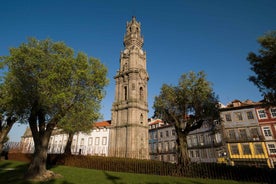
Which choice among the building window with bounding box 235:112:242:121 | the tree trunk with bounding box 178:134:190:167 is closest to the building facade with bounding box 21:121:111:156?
the tree trunk with bounding box 178:134:190:167

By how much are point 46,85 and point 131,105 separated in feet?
87.6

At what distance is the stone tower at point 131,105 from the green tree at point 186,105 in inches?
711

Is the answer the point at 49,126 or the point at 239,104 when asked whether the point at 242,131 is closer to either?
the point at 239,104

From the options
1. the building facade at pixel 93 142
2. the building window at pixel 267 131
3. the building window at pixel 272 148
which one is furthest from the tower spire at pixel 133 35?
the building window at pixel 272 148

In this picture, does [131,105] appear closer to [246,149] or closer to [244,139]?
[244,139]

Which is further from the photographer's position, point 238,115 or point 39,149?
point 238,115

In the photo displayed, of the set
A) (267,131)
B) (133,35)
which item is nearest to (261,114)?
(267,131)

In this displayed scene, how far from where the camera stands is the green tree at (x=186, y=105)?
17.6 metres

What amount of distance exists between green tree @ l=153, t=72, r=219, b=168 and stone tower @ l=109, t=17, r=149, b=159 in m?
18.1

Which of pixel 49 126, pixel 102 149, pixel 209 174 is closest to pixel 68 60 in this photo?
pixel 49 126

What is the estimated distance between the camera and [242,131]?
3297 cm

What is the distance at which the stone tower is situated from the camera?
3625cm

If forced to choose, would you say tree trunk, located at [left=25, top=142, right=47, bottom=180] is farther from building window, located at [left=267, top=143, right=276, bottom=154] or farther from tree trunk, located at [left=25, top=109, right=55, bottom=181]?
building window, located at [left=267, top=143, right=276, bottom=154]

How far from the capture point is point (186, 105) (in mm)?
18938
